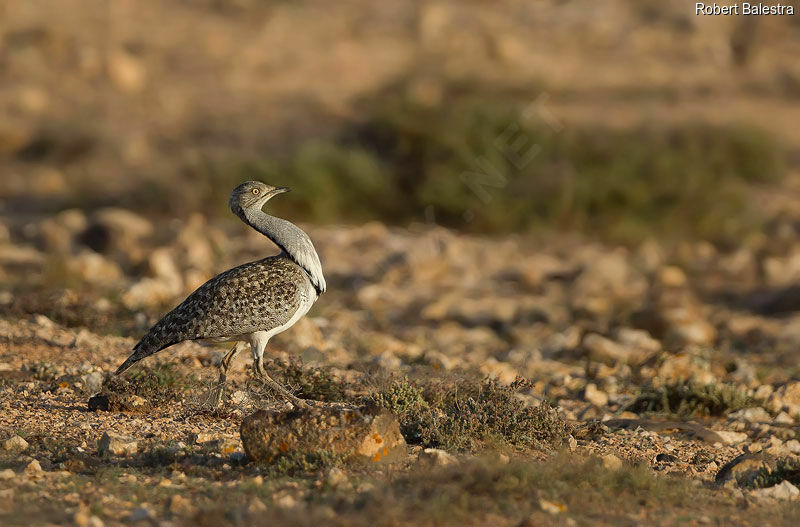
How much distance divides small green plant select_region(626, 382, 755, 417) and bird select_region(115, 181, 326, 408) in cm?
253

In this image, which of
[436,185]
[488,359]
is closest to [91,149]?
[436,185]

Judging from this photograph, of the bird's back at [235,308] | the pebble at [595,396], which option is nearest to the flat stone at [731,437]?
the pebble at [595,396]

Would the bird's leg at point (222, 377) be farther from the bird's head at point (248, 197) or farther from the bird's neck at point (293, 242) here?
the bird's head at point (248, 197)

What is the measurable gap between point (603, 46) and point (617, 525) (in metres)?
18.5

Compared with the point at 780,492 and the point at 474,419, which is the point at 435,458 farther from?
the point at 780,492

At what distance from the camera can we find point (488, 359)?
348 inches

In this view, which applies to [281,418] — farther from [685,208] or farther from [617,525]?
[685,208]

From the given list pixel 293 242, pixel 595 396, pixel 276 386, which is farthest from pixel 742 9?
pixel 276 386

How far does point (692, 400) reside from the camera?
7.28 metres

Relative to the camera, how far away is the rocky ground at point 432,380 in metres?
4.75

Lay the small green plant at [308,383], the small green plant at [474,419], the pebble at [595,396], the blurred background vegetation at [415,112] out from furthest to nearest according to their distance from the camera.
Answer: the blurred background vegetation at [415,112], the pebble at [595,396], the small green plant at [308,383], the small green plant at [474,419]

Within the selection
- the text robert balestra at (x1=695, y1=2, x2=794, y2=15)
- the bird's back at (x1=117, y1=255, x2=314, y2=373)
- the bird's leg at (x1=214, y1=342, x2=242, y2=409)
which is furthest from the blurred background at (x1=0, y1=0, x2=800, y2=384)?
the bird's back at (x1=117, y1=255, x2=314, y2=373)

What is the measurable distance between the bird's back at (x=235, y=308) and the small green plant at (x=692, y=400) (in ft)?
8.80

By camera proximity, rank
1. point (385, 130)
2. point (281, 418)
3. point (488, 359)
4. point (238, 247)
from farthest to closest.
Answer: point (385, 130)
point (238, 247)
point (488, 359)
point (281, 418)
